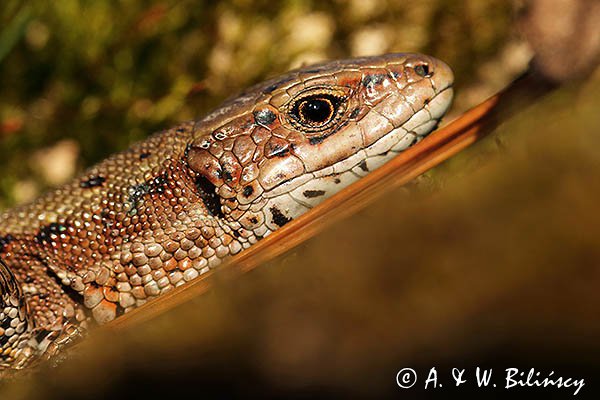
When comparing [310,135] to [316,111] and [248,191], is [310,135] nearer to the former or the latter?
[316,111]

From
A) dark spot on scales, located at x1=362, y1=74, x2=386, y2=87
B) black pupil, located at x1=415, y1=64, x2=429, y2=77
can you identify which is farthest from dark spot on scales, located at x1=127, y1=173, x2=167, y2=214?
black pupil, located at x1=415, y1=64, x2=429, y2=77

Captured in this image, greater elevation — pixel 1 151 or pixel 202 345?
pixel 1 151

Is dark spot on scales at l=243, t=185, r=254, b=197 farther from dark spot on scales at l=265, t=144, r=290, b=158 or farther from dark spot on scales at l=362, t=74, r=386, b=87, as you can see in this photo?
dark spot on scales at l=362, t=74, r=386, b=87

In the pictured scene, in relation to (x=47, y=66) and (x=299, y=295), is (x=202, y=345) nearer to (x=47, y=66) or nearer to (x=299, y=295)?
(x=299, y=295)

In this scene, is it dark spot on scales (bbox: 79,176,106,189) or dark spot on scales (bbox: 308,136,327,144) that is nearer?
dark spot on scales (bbox: 308,136,327,144)

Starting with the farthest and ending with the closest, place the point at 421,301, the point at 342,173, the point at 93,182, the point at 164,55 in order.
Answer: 1. the point at 164,55
2. the point at 93,182
3. the point at 342,173
4. the point at 421,301

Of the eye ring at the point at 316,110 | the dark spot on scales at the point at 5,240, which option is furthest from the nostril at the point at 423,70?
the dark spot on scales at the point at 5,240

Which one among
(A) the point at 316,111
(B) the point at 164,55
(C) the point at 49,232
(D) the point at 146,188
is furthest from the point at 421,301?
(B) the point at 164,55

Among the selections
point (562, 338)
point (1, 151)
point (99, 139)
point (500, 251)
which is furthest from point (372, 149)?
point (1, 151)
